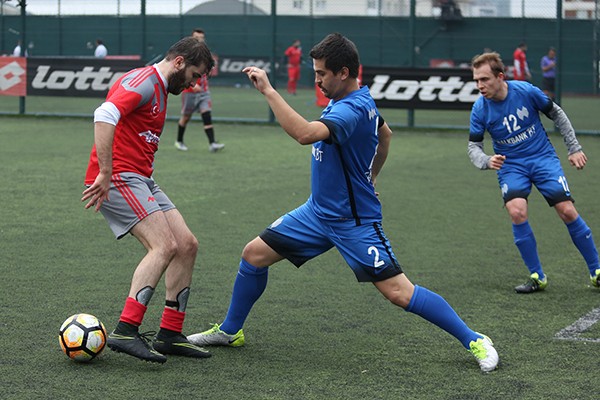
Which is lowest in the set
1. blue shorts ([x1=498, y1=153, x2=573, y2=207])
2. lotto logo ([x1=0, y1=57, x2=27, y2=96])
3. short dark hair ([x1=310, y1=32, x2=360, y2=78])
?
blue shorts ([x1=498, y1=153, x2=573, y2=207])

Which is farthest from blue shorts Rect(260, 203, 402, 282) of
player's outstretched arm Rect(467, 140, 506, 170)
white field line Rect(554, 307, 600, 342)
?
player's outstretched arm Rect(467, 140, 506, 170)

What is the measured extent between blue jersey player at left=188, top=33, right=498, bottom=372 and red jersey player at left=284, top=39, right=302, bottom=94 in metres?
24.2

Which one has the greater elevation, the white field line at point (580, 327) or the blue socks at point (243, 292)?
the blue socks at point (243, 292)

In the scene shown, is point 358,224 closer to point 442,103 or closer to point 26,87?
point 442,103

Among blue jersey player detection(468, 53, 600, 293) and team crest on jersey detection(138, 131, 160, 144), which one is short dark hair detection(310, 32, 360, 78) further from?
blue jersey player detection(468, 53, 600, 293)

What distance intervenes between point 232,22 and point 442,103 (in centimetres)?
1576

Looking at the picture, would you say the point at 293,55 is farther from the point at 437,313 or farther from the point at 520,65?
the point at 437,313

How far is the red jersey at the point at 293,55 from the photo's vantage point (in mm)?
30312

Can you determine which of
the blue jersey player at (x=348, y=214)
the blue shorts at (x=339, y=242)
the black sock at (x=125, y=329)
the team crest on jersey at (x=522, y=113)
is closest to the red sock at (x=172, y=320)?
the black sock at (x=125, y=329)

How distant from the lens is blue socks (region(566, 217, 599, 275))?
26.0 ft

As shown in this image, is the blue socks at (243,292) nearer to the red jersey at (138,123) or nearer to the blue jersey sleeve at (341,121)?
the red jersey at (138,123)

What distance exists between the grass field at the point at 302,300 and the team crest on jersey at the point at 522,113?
134cm

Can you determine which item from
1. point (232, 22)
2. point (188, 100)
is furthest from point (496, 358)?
point (232, 22)

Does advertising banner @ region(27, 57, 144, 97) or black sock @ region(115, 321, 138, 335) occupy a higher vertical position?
advertising banner @ region(27, 57, 144, 97)
